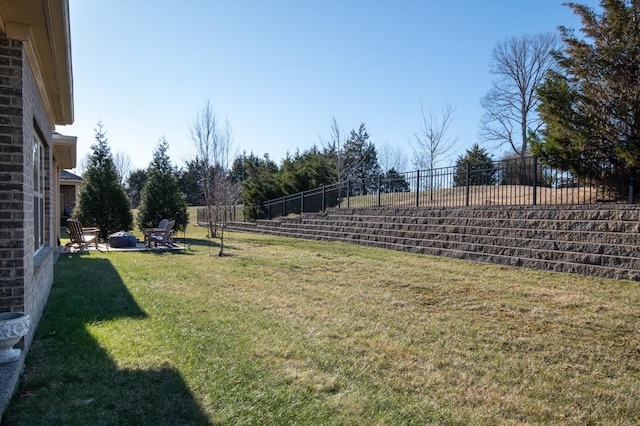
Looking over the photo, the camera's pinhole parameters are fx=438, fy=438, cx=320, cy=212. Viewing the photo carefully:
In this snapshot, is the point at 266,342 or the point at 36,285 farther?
the point at 36,285

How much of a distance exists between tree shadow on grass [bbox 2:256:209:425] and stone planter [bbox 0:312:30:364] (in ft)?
0.88

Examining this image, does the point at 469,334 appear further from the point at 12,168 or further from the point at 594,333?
the point at 12,168

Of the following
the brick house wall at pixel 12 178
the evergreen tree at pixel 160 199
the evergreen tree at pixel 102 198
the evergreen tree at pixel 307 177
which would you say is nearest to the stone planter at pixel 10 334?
the brick house wall at pixel 12 178

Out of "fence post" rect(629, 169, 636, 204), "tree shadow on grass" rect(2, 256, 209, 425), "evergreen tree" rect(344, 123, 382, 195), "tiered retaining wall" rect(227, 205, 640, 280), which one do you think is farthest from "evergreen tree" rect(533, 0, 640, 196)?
"evergreen tree" rect(344, 123, 382, 195)

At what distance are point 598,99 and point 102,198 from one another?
1716 cm

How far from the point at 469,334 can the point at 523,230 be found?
20.3 feet

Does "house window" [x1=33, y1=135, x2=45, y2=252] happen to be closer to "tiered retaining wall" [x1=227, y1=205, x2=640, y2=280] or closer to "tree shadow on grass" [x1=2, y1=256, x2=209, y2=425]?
"tree shadow on grass" [x1=2, y1=256, x2=209, y2=425]

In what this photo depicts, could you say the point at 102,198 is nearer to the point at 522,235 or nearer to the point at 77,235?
the point at 77,235

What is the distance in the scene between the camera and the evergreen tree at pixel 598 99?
10219 millimetres

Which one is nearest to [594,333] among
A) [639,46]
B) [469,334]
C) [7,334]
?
[469,334]

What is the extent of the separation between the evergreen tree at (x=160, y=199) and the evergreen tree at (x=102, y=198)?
1.10 m

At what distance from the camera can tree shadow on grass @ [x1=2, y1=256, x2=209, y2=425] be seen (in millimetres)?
2938

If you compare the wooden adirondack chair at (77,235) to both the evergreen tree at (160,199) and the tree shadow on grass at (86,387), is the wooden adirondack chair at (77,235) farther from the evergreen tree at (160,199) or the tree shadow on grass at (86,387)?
the tree shadow on grass at (86,387)

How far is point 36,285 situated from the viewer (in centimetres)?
493
